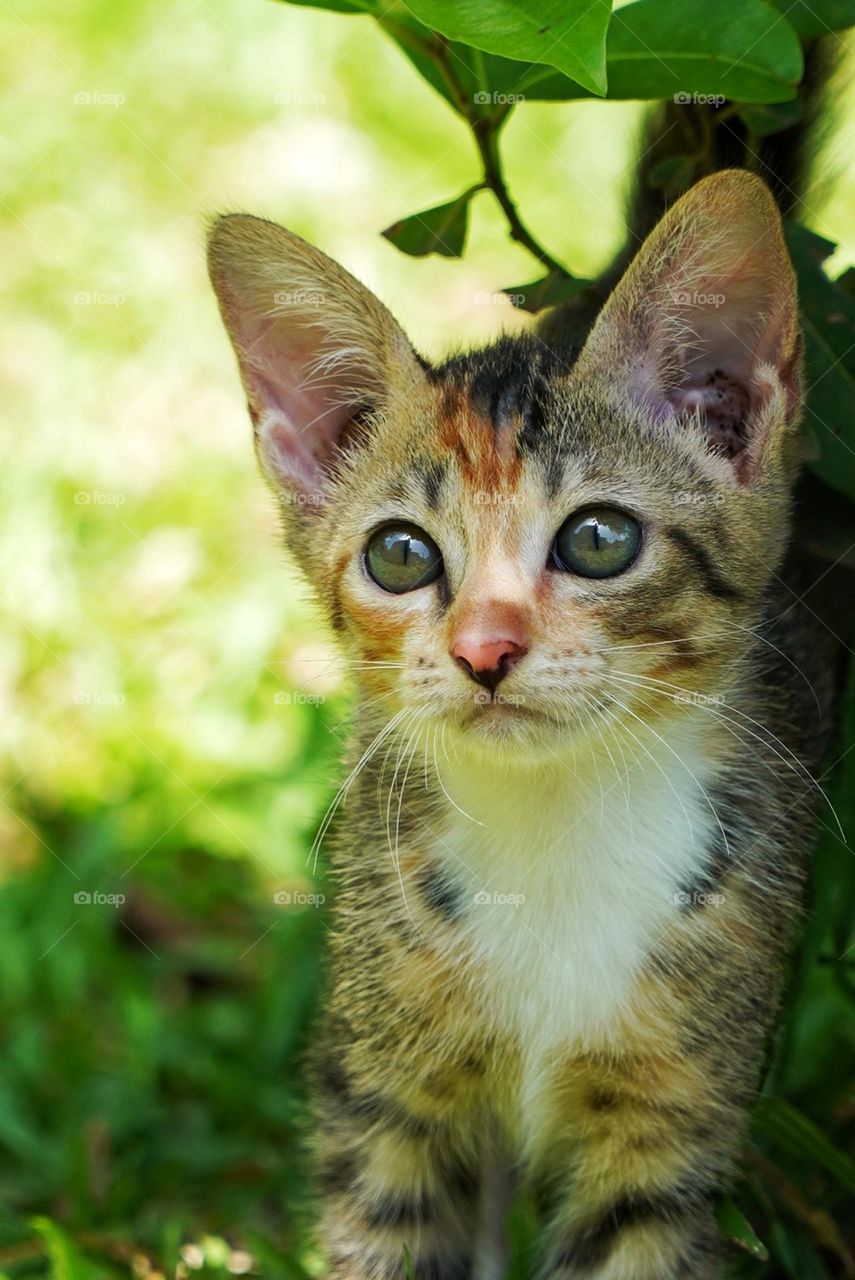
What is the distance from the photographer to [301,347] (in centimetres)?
290

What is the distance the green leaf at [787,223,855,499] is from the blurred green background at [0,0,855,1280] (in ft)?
2.32

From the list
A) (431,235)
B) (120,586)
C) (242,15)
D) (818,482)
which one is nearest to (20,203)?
(242,15)

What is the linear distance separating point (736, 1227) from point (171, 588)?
117 inches

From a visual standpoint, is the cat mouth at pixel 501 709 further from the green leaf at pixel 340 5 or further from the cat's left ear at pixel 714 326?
the green leaf at pixel 340 5

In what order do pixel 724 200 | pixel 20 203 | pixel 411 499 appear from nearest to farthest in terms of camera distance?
pixel 724 200
pixel 411 499
pixel 20 203

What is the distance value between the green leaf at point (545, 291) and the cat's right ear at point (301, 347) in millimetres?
298

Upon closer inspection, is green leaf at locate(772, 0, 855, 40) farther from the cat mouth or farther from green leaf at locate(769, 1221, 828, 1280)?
green leaf at locate(769, 1221, 828, 1280)

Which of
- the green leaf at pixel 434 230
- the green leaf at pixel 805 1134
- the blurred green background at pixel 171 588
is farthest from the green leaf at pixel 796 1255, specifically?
the green leaf at pixel 434 230

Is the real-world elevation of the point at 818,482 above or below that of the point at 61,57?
below

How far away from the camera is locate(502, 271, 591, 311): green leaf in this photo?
302cm

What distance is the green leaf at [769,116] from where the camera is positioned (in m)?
2.94

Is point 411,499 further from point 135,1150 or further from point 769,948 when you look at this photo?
point 135,1150

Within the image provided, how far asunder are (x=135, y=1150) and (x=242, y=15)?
4.70 m

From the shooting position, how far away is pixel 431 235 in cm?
302
